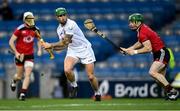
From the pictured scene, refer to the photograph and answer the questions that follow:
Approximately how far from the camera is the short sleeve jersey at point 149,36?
16.0 meters

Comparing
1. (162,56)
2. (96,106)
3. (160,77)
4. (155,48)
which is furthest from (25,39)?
(96,106)

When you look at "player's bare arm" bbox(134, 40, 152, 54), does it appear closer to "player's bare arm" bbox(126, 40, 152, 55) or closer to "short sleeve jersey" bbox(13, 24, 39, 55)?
"player's bare arm" bbox(126, 40, 152, 55)

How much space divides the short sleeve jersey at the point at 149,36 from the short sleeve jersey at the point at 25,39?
343 cm

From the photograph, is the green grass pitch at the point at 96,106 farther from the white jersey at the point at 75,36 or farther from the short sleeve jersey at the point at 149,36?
the white jersey at the point at 75,36

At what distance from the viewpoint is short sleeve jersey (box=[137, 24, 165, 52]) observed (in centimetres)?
1603

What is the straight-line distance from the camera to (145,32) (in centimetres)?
1608

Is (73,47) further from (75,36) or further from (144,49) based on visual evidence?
(144,49)

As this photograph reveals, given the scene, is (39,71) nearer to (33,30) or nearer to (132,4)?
(33,30)

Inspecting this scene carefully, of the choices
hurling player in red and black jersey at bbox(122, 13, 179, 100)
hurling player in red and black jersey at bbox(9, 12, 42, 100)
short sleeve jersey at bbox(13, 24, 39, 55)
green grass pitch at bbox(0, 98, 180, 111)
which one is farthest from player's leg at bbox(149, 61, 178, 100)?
short sleeve jersey at bbox(13, 24, 39, 55)

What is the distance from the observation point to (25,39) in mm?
18719

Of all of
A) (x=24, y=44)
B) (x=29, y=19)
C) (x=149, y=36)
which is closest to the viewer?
(x=149, y=36)

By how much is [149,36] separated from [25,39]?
389 cm

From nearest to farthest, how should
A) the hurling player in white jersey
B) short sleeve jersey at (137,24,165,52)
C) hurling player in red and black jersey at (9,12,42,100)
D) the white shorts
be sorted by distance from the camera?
1. short sleeve jersey at (137,24,165,52)
2. the hurling player in white jersey
3. the white shorts
4. hurling player in red and black jersey at (9,12,42,100)

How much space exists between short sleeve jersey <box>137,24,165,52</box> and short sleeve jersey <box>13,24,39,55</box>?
3434 mm
